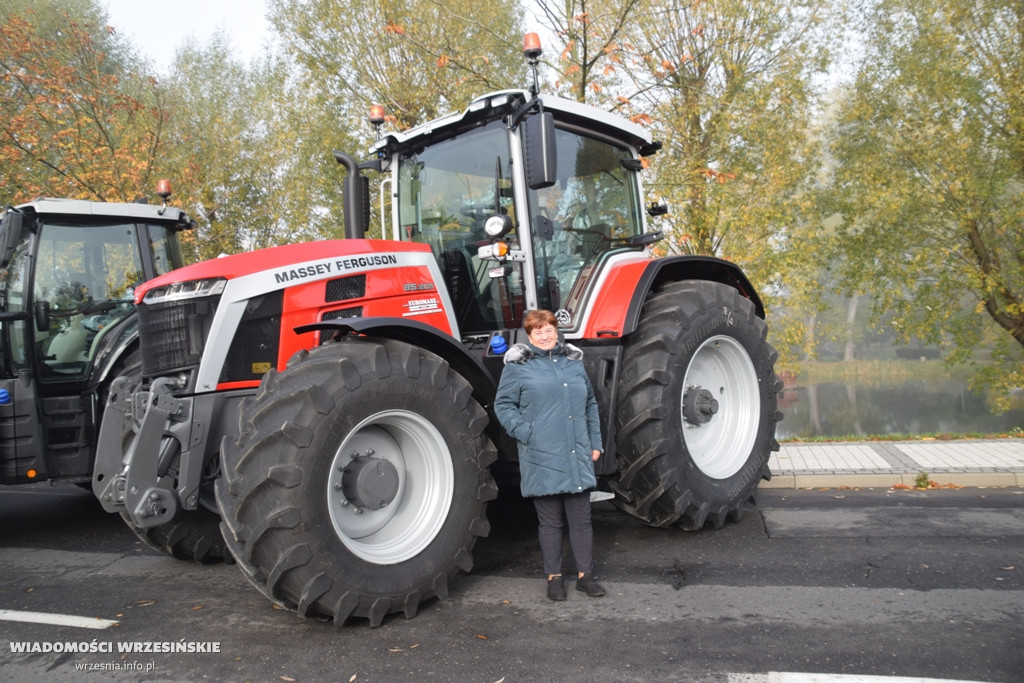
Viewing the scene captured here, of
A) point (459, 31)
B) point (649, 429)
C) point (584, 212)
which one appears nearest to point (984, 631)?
point (649, 429)

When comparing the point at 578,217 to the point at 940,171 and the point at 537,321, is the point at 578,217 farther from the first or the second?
the point at 940,171

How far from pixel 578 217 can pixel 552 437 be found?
195cm

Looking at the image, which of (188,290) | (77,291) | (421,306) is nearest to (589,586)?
(421,306)

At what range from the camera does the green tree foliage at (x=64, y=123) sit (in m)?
11.6

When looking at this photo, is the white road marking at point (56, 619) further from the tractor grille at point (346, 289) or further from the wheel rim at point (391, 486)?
the tractor grille at point (346, 289)

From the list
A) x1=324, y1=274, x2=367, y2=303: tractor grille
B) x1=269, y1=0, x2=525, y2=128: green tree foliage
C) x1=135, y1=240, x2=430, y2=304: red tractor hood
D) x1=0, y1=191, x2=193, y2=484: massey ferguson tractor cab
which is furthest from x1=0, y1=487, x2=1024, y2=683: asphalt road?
x1=269, y1=0, x2=525, y2=128: green tree foliage

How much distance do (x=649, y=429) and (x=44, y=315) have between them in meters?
5.08

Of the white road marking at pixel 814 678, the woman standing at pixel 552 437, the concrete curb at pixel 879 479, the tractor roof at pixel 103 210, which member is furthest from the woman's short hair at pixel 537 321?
the tractor roof at pixel 103 210

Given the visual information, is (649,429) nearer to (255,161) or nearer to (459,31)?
(459,31)

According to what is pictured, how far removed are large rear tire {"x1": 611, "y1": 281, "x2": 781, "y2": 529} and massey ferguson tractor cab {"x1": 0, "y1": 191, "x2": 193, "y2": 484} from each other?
416cm

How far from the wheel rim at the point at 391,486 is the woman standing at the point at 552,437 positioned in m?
0.44

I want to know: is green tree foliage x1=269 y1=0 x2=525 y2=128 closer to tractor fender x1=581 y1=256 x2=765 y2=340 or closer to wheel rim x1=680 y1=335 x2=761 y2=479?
tractor fender x1=581 y1=256 x2=765 y2=340

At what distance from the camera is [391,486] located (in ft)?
13.0

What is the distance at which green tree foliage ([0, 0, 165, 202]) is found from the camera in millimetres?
11586
